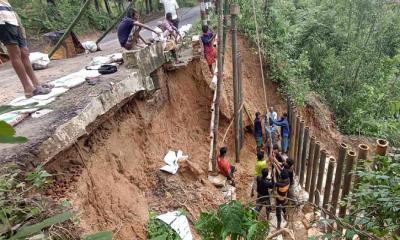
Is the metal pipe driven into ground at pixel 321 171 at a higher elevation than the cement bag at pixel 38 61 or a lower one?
lower

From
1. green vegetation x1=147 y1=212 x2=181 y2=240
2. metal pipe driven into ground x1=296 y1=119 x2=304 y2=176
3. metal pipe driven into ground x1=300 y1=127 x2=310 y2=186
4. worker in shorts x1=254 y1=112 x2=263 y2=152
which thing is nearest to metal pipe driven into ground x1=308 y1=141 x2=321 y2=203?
metal pipe driven into ground x1=300 y1=127 x2=310 y2=186

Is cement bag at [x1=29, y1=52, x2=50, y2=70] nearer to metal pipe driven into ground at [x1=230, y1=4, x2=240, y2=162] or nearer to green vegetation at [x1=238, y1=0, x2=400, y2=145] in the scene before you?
metal pipe driven into ground at [x1=230, y1=4, x2=240, y2=162]

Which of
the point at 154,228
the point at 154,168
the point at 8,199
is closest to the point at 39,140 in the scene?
the point at 8,199

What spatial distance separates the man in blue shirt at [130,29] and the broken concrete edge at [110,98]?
26.4 inches

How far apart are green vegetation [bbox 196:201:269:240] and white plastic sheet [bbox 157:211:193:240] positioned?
2.07m

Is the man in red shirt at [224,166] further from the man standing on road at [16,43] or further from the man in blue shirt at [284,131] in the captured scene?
the man standing on road at [16,43]

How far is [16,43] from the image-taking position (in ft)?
15.2

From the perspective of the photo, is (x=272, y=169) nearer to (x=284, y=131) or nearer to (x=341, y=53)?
(x=284, y=131)

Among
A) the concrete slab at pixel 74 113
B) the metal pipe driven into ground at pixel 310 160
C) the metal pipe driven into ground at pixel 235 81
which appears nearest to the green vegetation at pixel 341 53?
the metal pipe driven into ground at pixel 235 81

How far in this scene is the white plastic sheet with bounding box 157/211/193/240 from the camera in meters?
4.84

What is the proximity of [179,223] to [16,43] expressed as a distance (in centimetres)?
370

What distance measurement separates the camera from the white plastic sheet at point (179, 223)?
15.9 ft

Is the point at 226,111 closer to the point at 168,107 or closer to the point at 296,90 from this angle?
the point at 168,107

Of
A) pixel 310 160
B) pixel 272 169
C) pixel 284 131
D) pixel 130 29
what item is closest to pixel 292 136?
pixel 284 131
